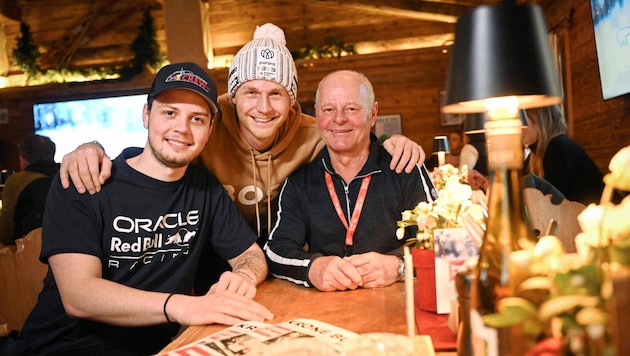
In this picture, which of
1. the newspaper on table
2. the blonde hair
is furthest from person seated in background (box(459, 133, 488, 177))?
the newspaper on table

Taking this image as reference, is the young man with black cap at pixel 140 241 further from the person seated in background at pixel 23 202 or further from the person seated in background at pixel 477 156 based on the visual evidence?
the person seated in background at pixel 477 156

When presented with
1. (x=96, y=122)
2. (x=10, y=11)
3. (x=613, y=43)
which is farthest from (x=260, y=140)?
(x=10, y=11)

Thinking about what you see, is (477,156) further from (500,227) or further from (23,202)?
(500,227)

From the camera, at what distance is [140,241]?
1710mm

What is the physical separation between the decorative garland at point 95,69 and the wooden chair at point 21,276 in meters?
5.48

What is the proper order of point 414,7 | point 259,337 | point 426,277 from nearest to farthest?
point 259,337
point 426,277
point 414,7

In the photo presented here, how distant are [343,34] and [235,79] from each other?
506cm

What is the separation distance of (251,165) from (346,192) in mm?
486

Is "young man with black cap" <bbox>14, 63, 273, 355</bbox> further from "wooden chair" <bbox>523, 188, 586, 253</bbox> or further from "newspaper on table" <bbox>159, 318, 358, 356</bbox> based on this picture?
"wooden chair" <bbox>523, 188, 586, 253</bbox>

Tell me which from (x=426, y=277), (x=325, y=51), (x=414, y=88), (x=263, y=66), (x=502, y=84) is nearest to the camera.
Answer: (x=502, y=84)

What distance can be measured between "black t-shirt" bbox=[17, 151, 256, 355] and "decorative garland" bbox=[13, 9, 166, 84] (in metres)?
5.79

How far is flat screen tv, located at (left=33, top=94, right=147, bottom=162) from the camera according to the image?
7.12 metres

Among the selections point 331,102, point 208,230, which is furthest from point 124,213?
point 331,102

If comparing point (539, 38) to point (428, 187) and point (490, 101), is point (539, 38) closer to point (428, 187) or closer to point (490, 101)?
point (490, 101)
